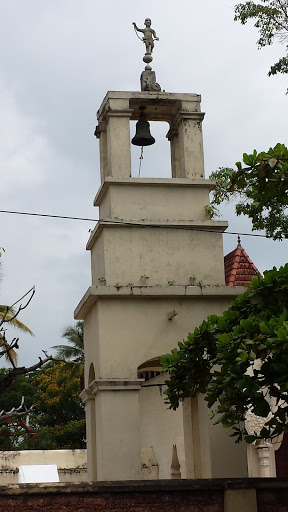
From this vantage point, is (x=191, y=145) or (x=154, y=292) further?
(x=191, y=145)

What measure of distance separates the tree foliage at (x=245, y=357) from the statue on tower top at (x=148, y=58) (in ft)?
15.0

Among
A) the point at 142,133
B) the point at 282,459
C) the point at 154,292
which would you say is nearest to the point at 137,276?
the point at 154,292

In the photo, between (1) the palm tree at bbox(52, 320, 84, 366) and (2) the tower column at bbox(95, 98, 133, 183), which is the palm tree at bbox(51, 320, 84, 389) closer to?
(1) the palm tree at bbox(52, 320, 84, 366)

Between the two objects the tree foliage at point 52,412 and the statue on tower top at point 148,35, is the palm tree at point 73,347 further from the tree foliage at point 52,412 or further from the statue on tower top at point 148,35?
the statue on tower top at point 148,35

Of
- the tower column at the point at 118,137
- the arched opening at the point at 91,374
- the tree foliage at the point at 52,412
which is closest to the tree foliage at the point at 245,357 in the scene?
the arched opening at the point at 91,374

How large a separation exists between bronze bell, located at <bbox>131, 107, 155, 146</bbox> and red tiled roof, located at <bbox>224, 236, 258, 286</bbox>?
3334 millimetres

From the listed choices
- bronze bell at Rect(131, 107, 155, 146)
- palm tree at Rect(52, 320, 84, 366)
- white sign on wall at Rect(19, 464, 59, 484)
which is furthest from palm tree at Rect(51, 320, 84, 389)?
bronze bell at Rect(131, 107, 155, 146)

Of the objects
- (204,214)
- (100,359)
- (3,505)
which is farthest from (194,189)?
(3,505)

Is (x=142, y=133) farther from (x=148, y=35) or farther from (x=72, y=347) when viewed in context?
(x=72, y=347)

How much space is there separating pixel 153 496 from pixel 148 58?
673cm

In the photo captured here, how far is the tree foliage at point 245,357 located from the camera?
24.1 feet

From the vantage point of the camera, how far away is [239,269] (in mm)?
15016

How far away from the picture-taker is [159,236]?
11.6 metres

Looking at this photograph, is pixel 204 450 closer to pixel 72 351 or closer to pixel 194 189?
pixel 194 189
